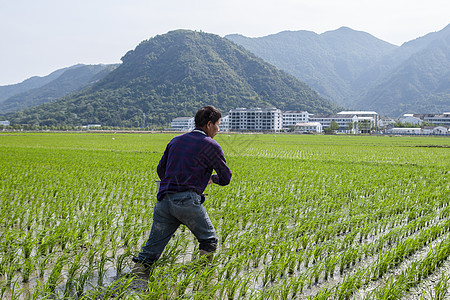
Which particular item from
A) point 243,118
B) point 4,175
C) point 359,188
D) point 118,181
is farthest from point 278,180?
point 243,118

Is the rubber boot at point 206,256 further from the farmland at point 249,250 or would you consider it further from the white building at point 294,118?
the white building at point 294,118

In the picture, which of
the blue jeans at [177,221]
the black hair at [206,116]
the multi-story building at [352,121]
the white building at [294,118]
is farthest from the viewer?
the white building at [294,118]

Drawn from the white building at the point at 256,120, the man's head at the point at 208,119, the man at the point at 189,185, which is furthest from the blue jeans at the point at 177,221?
the white building at the point at 256,120

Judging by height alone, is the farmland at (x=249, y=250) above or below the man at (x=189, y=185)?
below

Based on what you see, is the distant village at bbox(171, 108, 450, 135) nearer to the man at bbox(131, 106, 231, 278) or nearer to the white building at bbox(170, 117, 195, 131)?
the white building at bbox(170, 117, 195, 131)

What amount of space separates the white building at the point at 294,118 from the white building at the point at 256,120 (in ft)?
9.49

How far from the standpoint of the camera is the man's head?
3.14 meters

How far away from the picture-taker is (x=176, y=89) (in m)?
131

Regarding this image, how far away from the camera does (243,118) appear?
9781 cm

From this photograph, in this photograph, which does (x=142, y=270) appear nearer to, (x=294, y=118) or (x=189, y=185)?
(x=189, y=185)

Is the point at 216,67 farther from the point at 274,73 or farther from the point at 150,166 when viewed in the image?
the point at 150,166

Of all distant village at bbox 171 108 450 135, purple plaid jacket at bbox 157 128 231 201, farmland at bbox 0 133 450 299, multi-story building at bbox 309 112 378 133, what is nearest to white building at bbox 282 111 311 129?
distant village at bbox 171 108 450 135

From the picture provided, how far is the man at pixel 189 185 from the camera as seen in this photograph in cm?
304

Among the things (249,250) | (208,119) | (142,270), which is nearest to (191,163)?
(208,119)
